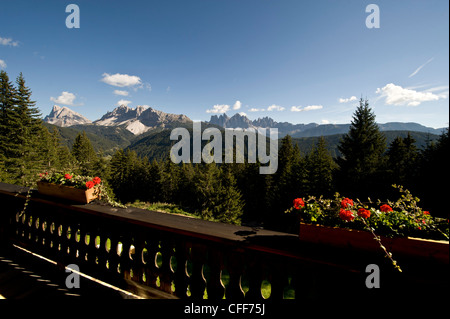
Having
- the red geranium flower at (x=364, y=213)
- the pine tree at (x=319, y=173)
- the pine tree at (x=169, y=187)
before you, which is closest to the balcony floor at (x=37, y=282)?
the red geranium flower at (x=364, y=213)

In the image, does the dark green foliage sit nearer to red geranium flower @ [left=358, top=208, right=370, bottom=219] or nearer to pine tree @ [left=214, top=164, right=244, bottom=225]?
pine tree @ [left=214, top=164, right=244, bottom=225]

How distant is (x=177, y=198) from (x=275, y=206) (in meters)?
21.6

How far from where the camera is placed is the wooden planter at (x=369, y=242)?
1.11 m

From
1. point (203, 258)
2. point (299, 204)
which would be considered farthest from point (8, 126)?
point (299, 204)

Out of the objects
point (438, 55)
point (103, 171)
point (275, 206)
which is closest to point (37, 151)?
point (103, 171)

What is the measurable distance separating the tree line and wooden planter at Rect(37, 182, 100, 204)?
22.6 feet

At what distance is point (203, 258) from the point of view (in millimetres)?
1922

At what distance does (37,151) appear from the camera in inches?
863

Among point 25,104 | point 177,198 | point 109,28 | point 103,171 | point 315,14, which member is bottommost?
point 177,198

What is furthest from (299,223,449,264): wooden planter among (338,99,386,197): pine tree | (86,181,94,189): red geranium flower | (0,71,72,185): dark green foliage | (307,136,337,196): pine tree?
(0,71,72,185): dark green foliage

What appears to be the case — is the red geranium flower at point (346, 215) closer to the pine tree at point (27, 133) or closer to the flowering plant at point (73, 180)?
the flowering plant at point (73, 180)

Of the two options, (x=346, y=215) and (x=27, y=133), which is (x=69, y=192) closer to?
(x=346, y=215)

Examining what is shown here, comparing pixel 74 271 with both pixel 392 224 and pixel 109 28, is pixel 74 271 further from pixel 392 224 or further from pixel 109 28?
pixel 109 28

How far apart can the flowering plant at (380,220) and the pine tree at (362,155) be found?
61.6 feet
